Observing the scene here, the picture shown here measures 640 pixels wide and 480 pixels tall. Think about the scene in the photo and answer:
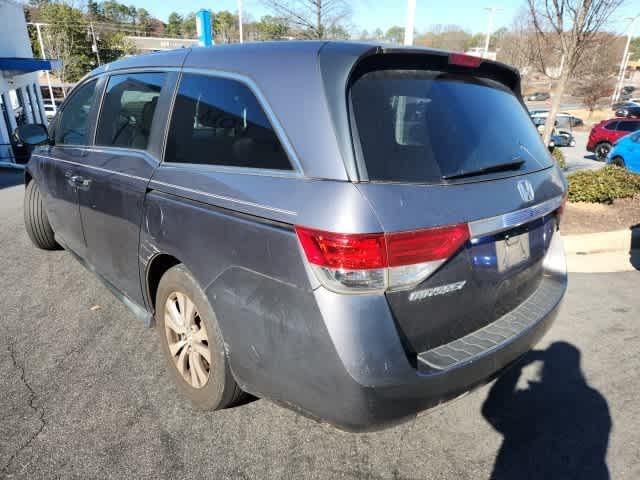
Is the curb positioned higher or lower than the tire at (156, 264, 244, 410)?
lower

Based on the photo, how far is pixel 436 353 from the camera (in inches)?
71.7

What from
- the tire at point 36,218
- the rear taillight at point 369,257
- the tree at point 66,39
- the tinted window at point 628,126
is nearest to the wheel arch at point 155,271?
the rear taillight at point 369,257

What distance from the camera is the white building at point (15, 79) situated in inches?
596

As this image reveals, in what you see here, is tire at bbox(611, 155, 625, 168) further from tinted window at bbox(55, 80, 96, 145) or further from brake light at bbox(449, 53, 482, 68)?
tinted window at bbox(55, 80, 96, 145)

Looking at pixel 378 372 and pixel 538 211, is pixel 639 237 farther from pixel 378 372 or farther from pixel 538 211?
pixel 378 372

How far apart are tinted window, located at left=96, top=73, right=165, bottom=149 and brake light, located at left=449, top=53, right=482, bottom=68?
1586 millimetres

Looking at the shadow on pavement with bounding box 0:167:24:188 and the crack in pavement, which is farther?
the shadow on pavement with bounding box 0:167:24:188

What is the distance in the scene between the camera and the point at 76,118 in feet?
11.7

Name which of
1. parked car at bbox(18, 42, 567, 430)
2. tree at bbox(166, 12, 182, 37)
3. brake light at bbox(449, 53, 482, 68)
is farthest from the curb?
tree at bbox(166, 12, 182, 37)

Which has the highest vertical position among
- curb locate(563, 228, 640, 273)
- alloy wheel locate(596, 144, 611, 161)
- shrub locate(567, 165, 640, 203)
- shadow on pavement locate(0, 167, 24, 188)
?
shrub locate(567, 165, 640, 203)

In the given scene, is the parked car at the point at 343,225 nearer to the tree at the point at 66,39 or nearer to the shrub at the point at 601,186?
the shrub at the point at 601,186

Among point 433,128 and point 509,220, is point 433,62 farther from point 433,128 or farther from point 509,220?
point 509,220

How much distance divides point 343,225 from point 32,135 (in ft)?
11.9

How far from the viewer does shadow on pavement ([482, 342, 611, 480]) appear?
218 cm
